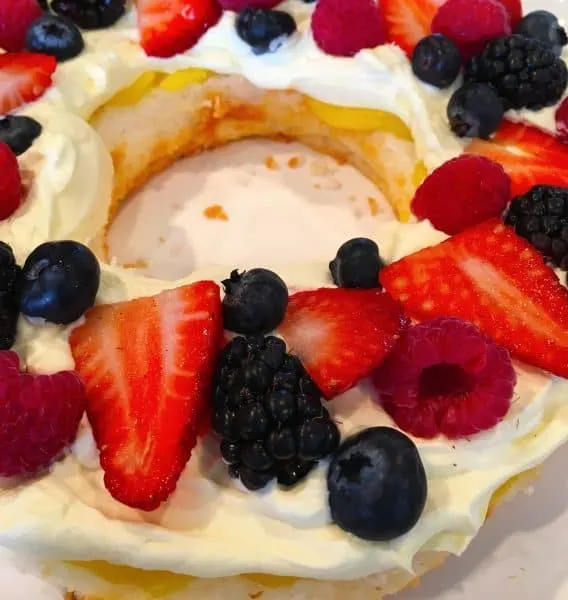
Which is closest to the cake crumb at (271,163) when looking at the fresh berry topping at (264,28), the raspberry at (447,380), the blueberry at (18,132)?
the fresh berry topping at (264,28)

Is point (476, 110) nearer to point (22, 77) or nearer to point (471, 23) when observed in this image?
point (471, 23)

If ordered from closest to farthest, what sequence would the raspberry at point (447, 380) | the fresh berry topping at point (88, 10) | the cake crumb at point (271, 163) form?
1. the raspberry at point (447, 380)
2. the fresh berry topping at point (88, 10)
3. the cake crumb at point (271, 163)

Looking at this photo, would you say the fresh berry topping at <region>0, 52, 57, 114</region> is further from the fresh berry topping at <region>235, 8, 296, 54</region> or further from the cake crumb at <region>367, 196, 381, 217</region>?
the cake crumb at <region>367, 196, 381, 217</region>

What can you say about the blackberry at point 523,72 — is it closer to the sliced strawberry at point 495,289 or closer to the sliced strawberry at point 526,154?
the sliced strawberry at point 526,154

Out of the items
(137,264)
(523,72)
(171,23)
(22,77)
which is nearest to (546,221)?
(523,72)

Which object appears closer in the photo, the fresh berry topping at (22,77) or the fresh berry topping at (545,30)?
the fresh berry topping at (22,77)

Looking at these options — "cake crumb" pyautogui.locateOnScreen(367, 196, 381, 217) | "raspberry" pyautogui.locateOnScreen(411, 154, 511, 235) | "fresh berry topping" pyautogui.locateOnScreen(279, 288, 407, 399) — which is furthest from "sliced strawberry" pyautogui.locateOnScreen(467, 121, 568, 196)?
"fresh berry topping" pyautogui.locateOnScreen(279, 288, 407, 399)
